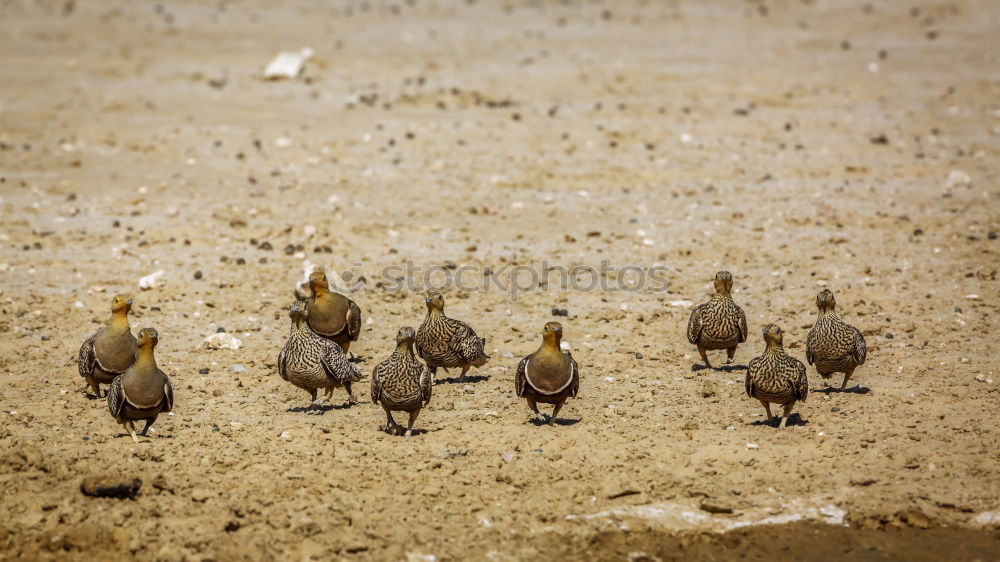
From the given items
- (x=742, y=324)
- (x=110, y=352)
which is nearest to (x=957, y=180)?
(x=742, y=324)

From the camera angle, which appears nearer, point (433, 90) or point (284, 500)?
point (284, 500)

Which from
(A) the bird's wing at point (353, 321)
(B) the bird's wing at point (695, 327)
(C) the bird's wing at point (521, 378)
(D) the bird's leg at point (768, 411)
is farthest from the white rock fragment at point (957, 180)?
(A) the bird's wing at point (353, 321)

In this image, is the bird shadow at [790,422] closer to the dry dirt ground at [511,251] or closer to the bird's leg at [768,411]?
the bird's leg at [768,411]

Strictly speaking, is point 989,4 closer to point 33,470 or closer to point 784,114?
point 784,114

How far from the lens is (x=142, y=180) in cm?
1619

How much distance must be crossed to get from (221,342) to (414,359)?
9.20 feet

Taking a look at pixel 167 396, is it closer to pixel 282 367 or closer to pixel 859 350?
pixel 282 367

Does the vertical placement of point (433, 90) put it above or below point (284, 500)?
above

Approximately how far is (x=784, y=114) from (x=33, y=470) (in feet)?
46.3

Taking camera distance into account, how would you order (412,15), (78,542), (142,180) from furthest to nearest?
(412,15), (142,180), (78,542)

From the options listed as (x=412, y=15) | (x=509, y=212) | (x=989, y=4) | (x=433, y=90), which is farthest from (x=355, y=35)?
(x=989, y=4)

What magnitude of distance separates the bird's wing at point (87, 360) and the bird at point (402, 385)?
2.57 meters

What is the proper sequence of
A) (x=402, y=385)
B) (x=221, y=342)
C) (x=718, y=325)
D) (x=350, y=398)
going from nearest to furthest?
1. (x=402, y=385)
2. (x=350, y=398)
3. (x=718, y=325)
4. (x=221, y=342)

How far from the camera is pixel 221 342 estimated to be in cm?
1129
